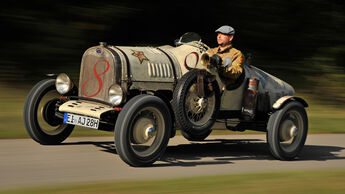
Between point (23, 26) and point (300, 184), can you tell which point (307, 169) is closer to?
point (300, 184)

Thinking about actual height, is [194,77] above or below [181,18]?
below

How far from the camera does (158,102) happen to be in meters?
6.68

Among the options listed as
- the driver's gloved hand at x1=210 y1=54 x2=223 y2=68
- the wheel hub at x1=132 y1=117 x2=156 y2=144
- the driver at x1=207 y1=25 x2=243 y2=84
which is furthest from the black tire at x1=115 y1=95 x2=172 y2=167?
the driver at x1=207 y1=25 x2=243 y2=84

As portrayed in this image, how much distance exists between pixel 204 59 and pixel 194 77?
1.21 feet

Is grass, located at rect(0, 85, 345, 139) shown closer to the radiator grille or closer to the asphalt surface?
the asphalt surface

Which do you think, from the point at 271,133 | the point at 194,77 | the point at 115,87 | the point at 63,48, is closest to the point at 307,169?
the point at 271,133

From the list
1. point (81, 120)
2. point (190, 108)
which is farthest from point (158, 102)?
point (81, 120)

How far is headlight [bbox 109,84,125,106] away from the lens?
6.73 m

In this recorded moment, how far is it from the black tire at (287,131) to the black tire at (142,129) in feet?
5.80

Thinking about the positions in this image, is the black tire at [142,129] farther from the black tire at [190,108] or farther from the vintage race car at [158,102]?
the black tire at [190,108]

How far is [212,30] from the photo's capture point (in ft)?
55.9

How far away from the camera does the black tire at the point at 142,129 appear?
6.41 m

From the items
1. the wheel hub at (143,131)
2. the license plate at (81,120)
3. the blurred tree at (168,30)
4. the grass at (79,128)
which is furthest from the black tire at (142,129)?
the blurred tree at (168,30)

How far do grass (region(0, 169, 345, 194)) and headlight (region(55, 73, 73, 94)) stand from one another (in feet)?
8.01
